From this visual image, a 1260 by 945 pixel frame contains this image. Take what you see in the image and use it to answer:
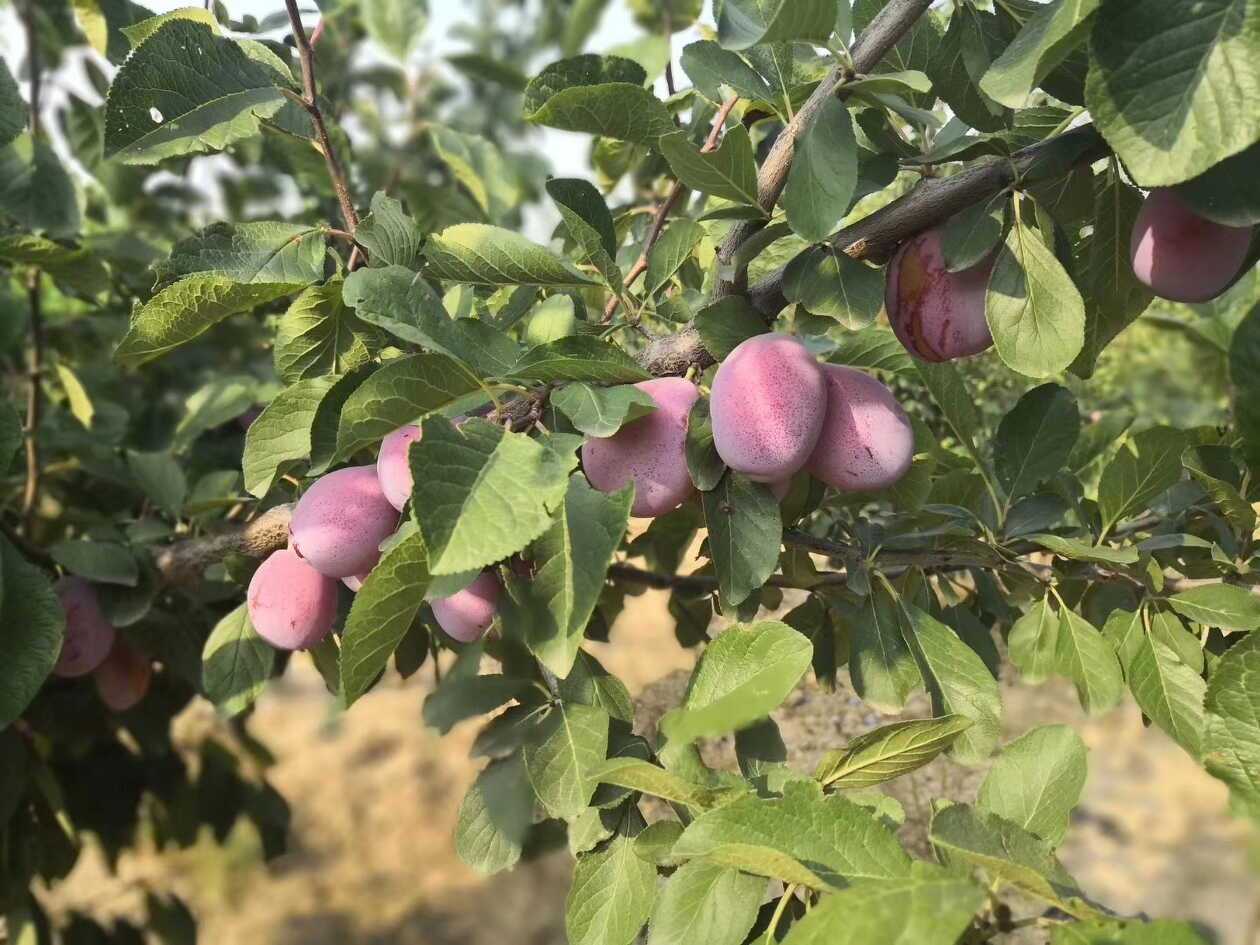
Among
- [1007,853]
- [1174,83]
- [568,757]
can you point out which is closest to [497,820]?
[568,757]

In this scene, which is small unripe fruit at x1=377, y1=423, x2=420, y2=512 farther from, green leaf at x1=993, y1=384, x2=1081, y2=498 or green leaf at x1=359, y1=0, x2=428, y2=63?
green leaf at x1=359, y1=0, x2=428, y2=63

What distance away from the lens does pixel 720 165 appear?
0.50 meters

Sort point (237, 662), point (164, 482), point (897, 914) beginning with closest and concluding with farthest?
point (897, 914) → point (237, 662) → point (164, 482)

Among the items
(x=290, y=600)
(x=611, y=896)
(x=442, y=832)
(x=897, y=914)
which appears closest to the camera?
(x=897, y=914)

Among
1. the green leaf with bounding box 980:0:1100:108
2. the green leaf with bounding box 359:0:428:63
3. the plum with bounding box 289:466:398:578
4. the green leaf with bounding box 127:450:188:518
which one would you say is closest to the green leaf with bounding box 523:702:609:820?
the plum with bounding box 289:466:398:578

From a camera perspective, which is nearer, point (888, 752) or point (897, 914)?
point (897, 914)

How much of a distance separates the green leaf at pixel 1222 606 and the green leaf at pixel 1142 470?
0.07 m

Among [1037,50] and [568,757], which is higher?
[1037,50]

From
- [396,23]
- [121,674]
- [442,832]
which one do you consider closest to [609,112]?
[121,674]

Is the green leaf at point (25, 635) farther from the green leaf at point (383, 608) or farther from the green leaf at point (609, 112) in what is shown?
the green leaf at point (609, 112)

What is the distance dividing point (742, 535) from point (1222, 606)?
0.88 ft

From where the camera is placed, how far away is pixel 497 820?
0.61 metres

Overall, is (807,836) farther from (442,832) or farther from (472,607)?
(442,832)

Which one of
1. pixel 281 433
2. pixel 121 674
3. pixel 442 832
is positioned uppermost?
pixel 281 433
